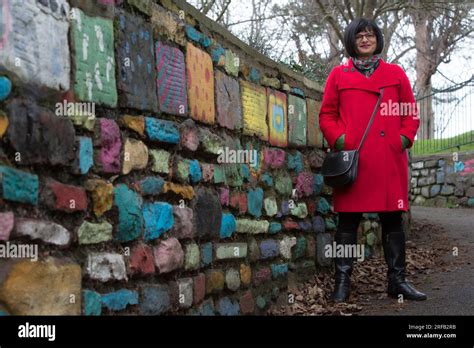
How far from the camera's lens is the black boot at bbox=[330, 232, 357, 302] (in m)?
3.75

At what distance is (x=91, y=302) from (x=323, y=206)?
2.62 m

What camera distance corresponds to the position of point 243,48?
368cm

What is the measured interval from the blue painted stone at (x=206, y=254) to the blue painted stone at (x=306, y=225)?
1235mm

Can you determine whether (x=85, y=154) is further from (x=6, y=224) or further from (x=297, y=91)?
(x=297, y=91)

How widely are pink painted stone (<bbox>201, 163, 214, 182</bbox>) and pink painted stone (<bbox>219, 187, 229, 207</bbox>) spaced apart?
4.7 inches

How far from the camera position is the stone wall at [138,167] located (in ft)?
6.18

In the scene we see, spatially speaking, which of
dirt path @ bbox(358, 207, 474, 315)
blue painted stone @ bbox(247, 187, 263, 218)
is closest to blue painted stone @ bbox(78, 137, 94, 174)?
blue painted stone @ bbox(247, 187, 263, 218)

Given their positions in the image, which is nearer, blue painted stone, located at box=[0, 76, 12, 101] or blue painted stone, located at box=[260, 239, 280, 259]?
blue painted stone, located at box=[0, 76, 12, 101]

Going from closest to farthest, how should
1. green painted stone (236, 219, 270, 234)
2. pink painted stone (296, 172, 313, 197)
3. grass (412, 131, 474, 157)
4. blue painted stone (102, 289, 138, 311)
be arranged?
blue painted stone (102, 289, 138, 311), green painted stone (236, 219, 270, 234), pink painted stone (296, 172, 313, 197), grass (412, 131, 474, 157)

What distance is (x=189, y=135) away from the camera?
291 centimetres

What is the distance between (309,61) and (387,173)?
152 inches

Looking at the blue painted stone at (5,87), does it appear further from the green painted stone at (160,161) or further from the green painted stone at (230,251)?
the green painted stone at (230,251)

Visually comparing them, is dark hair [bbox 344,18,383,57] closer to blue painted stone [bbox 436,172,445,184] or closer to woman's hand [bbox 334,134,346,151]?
woman's hand [bbox 334,134,346,151]

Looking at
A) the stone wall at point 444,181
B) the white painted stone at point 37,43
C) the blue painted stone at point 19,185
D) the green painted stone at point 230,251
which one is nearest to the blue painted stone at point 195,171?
the green painted stone at point 230,251
